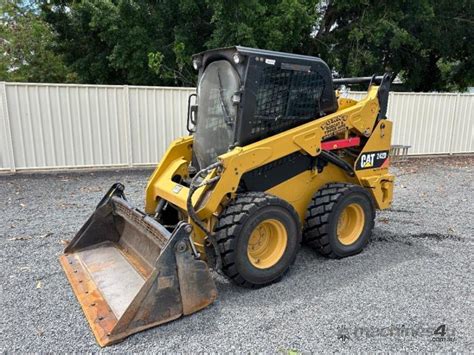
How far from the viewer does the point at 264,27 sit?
10.5 metres

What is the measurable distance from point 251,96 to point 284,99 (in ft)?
1.32

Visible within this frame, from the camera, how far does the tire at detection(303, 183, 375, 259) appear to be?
380 centimetres

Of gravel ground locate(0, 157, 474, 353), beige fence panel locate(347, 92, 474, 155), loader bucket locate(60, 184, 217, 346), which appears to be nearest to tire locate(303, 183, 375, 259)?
gravel ground locate(0, 157, 474, 353)

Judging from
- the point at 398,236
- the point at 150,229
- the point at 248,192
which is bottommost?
the point at 398,236

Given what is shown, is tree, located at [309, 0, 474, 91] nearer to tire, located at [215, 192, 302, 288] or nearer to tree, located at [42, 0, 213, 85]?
tree, located at [42, 0, 213, 85]

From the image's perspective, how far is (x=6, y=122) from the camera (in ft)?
24.8

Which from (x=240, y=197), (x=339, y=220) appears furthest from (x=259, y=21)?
(x=240, y=197)

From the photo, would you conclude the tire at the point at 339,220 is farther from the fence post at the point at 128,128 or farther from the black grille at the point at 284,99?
the fence post at the point at 128,128

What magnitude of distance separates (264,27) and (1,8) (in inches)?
650

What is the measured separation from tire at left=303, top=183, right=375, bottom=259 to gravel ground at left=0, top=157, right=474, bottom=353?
0.52ft

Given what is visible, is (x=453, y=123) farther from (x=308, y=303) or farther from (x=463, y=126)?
(x=308, y=303)

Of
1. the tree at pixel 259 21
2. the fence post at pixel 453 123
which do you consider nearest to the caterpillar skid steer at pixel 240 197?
the tree at pixel 259 21

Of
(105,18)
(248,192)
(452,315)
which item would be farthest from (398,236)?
(105,18)

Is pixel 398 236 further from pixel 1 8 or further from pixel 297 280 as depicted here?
pixel 1 8
